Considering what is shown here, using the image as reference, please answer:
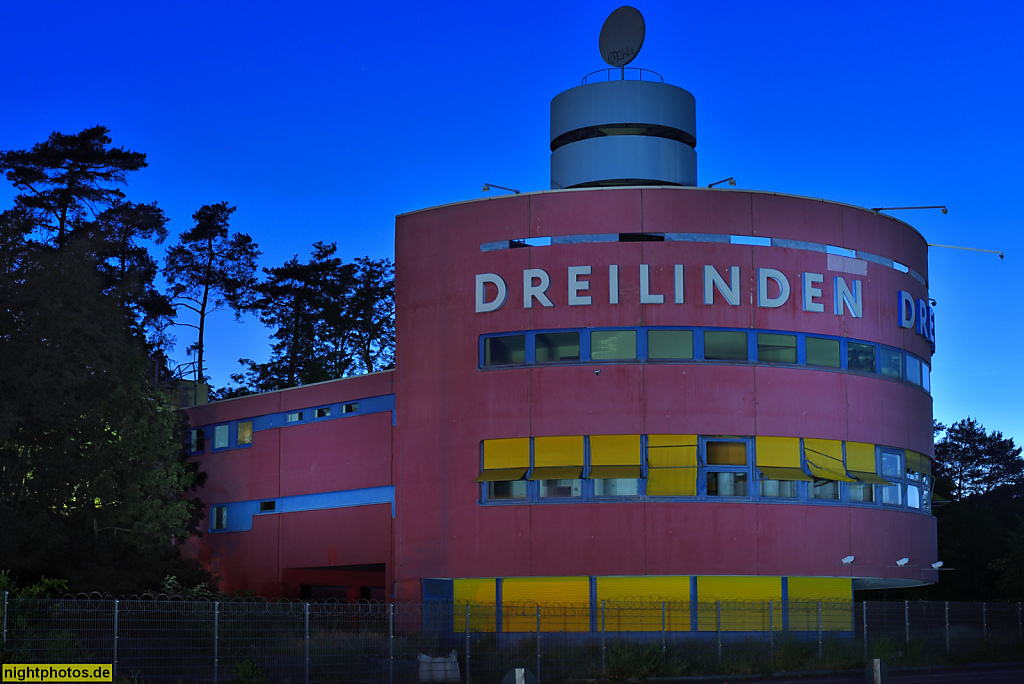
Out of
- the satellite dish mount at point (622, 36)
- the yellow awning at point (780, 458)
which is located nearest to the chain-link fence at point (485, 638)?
the yellow awning at point (780, 458)

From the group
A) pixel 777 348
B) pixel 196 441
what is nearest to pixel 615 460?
pixel 777 348

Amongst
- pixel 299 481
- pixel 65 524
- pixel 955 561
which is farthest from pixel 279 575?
pixel 955 561

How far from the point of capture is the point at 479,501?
33.0 m

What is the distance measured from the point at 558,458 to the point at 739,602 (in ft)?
19.5

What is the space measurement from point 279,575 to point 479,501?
12066 mm

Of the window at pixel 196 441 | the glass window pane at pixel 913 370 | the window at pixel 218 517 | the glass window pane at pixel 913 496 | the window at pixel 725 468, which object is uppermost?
the glass window pane at pixel 913 370

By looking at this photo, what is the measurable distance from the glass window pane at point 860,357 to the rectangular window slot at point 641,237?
20.1 ft

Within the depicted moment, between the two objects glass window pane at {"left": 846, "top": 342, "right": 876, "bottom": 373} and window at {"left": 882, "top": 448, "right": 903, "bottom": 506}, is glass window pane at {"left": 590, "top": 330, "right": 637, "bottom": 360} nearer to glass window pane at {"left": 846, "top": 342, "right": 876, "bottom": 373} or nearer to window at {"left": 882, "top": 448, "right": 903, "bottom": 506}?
glass window pane at {"left": 846, "top": 342, "right": 876, "bottom": 373}

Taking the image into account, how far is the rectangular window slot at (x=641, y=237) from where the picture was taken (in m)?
33.1

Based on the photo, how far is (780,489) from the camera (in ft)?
107

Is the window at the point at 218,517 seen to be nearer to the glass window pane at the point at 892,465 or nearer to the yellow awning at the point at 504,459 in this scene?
the yellow awning at the point at 504,459

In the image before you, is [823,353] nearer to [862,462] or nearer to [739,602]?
[862,462]

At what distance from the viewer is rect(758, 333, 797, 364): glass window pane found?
108 ft

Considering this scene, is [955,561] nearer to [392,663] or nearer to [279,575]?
[279,575]
